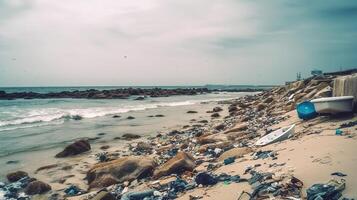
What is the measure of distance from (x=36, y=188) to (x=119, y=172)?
189 centimetres

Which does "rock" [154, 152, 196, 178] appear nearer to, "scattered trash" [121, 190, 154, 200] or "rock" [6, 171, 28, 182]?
"scattered trash" [121, 190, 154, 200]

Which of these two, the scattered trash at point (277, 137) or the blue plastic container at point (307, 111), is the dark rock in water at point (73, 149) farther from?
the blue plastic container at point (307, 111)

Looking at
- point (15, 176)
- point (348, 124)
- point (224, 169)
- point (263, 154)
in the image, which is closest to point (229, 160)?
point (224, 169)

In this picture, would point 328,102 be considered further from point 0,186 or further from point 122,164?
point 0,186

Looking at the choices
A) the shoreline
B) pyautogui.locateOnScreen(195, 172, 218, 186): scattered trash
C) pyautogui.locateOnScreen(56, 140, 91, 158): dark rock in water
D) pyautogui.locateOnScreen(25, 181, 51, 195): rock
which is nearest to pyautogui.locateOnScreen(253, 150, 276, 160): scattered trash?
the shoreline

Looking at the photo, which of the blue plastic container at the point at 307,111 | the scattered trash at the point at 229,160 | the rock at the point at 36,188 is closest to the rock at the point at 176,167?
the scattered trash at the point at 229,160

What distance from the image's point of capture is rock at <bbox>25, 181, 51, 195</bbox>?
278 inches

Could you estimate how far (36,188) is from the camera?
7.09 m

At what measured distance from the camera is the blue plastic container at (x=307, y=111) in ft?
30.5

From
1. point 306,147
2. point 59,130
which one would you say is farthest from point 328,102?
point 59,130

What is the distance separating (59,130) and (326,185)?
1495cm

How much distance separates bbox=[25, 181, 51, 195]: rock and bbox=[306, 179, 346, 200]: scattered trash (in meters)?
5.73

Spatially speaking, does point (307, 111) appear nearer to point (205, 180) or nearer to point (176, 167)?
point (176, 167)

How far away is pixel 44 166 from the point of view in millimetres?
9133
